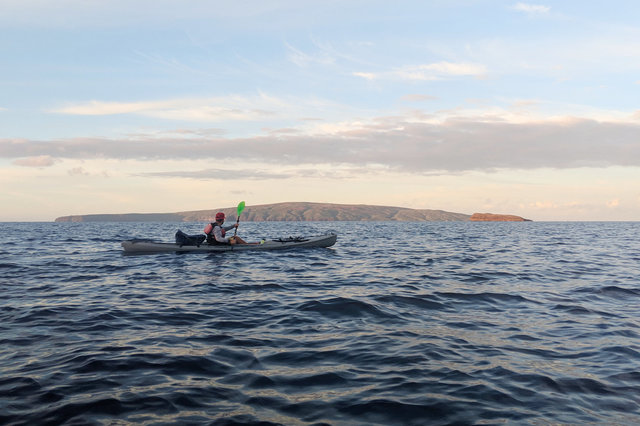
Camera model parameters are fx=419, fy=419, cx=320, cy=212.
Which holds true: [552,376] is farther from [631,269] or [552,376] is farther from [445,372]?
[631,269]

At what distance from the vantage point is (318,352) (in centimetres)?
669

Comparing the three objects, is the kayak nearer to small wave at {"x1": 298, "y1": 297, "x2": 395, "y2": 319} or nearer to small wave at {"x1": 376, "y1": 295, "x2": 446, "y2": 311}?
small wave at {"x1": 298, "y1": 297, "x2": 395, "y2": 319}

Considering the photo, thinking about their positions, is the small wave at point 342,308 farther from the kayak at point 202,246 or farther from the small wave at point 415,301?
the kayak at point 202,246

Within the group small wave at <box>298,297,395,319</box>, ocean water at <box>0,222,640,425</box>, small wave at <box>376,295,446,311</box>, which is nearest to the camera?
ocean water at <box>0,222,640,425</box>

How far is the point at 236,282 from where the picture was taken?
13516 mm

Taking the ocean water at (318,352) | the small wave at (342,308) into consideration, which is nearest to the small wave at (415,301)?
the ocean water at (318,352)

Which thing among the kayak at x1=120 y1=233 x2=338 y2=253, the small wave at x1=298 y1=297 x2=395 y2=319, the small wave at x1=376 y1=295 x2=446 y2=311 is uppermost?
the kayak at x1=120 y1=233 x2=338 y2=253

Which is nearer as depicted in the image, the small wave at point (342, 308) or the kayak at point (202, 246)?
the small wave at point (342, 308)

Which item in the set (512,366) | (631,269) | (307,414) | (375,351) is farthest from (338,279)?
(631,269)

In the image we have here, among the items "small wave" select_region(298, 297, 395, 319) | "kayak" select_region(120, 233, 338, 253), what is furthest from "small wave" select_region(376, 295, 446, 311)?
"kayak" select_region(120, 233, 338, 253)

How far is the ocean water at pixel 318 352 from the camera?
4.71 metres

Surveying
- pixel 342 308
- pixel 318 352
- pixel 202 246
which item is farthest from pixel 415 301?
pixel 202 246

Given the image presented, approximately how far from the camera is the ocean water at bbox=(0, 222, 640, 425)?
186 inches

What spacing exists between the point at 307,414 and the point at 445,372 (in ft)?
7.53
